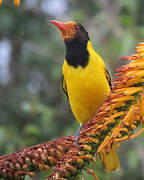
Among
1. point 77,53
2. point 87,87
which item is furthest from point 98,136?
point 77,53

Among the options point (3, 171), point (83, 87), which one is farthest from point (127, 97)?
point (83, 87)

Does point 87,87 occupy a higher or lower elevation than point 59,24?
lower

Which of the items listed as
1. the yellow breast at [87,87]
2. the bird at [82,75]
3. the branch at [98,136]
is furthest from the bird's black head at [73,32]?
the branch at [98,136]

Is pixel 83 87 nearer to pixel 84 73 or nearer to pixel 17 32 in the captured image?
pixel 84 73

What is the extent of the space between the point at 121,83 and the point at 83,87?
1.42 m

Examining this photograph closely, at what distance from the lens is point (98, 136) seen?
4.20 ft

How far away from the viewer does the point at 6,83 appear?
20.4 ft

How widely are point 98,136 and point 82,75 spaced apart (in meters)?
1.40

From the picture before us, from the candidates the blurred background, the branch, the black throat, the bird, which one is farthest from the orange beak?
the blurred background

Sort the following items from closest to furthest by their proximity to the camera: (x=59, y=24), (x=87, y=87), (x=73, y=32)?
(x=59, y=24), (x=87, y=87), (x=73, y=32)

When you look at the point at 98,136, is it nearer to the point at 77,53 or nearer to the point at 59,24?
the point at 59,24

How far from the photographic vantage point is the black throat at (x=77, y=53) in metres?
2.81

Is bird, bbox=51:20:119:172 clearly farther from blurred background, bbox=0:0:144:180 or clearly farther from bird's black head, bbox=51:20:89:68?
blurred background, bbox=0:0:144:180

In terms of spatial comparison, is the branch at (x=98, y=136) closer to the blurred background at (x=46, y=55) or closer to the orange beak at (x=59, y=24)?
the orange beak at (x=59, y=24)
